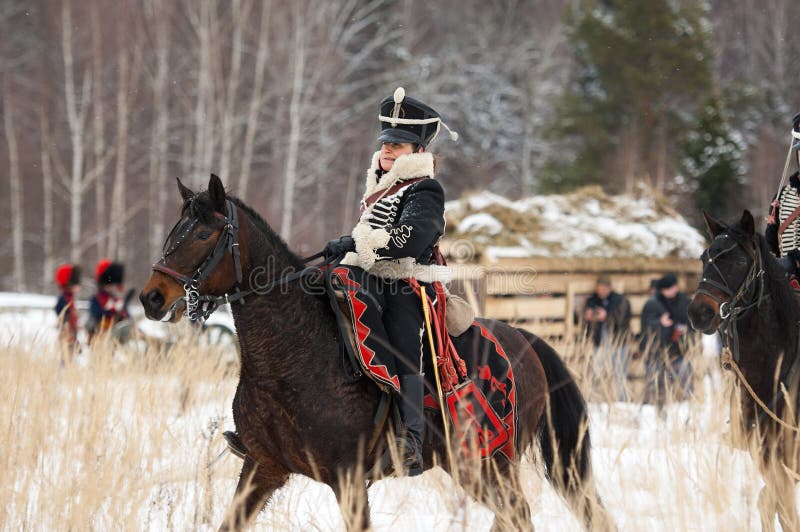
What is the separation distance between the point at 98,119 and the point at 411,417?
16101 mm

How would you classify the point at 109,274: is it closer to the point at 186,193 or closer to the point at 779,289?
the point at 186,193

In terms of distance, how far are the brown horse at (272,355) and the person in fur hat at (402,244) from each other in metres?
0.16

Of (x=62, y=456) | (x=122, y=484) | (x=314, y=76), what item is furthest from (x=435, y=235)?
(x=314, y=76)

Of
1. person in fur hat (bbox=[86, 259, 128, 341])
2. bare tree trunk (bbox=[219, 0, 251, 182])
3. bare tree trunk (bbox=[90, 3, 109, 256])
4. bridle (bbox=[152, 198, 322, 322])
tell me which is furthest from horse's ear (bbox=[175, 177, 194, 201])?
bare tree trunk (bbox=[90, 3, 109, 256])

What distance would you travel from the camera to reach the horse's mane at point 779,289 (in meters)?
4.11

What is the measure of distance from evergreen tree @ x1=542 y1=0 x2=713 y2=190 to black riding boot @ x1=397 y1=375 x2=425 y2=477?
18379mm

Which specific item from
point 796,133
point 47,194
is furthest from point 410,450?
point 47,194

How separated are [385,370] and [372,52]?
19949 mm

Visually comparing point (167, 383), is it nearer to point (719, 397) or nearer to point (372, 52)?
point (719, 397)

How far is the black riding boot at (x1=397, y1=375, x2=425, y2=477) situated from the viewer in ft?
11.0

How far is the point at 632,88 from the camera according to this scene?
2138 cm

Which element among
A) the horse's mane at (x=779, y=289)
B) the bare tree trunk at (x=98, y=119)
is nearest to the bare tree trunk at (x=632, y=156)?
the bare tree trunk at (x=98, y=119)

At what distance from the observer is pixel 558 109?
22172 millimetres

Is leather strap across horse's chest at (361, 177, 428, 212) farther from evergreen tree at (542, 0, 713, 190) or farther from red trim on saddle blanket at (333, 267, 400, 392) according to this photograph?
evergreen tree at (542, 0, 713, 190)
